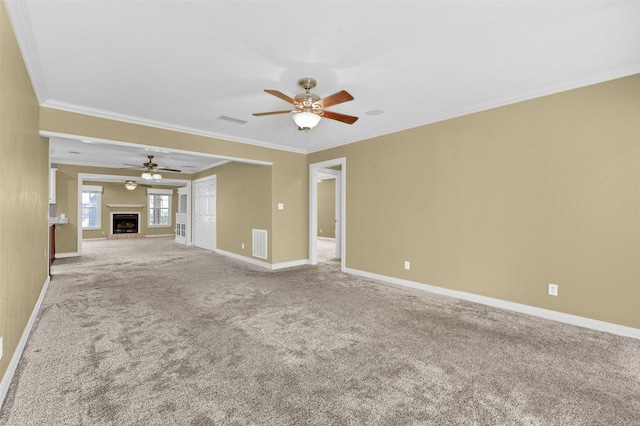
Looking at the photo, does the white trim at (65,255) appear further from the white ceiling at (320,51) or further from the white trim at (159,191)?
the white ceiling at (320,51)

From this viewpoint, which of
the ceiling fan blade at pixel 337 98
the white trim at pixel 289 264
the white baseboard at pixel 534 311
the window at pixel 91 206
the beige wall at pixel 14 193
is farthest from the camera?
the window at pixel 91 206

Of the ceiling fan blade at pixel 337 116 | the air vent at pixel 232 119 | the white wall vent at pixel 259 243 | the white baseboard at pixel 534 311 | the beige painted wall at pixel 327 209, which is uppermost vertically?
the air vent at pixel 232 119

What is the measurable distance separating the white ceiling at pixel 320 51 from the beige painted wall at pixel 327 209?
22.9 ft

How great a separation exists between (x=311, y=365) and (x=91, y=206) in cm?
1267

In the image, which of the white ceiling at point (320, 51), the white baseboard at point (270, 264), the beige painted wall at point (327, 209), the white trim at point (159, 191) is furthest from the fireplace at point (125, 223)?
the white ceiling at point (320, 51)

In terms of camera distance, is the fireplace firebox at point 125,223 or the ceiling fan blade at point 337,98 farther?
the fireplace firebox at point 125,223

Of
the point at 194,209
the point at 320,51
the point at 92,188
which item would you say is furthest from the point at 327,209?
the point at 92,188

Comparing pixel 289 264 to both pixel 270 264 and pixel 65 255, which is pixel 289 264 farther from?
pixel 65 255

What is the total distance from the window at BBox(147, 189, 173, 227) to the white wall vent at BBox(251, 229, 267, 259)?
8.30 metres

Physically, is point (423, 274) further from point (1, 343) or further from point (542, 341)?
point (1, 343)

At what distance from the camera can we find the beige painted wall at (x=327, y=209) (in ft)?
35.7

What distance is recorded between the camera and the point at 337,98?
9.00 ft

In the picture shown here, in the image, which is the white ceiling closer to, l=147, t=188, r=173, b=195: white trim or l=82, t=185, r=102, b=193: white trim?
l=82, t=185, r=102, b=193: white trim

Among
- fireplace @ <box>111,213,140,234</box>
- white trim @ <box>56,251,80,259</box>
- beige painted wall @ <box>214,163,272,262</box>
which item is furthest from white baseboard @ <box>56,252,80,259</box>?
fireplace @ <box>111,213,140,234</box>
